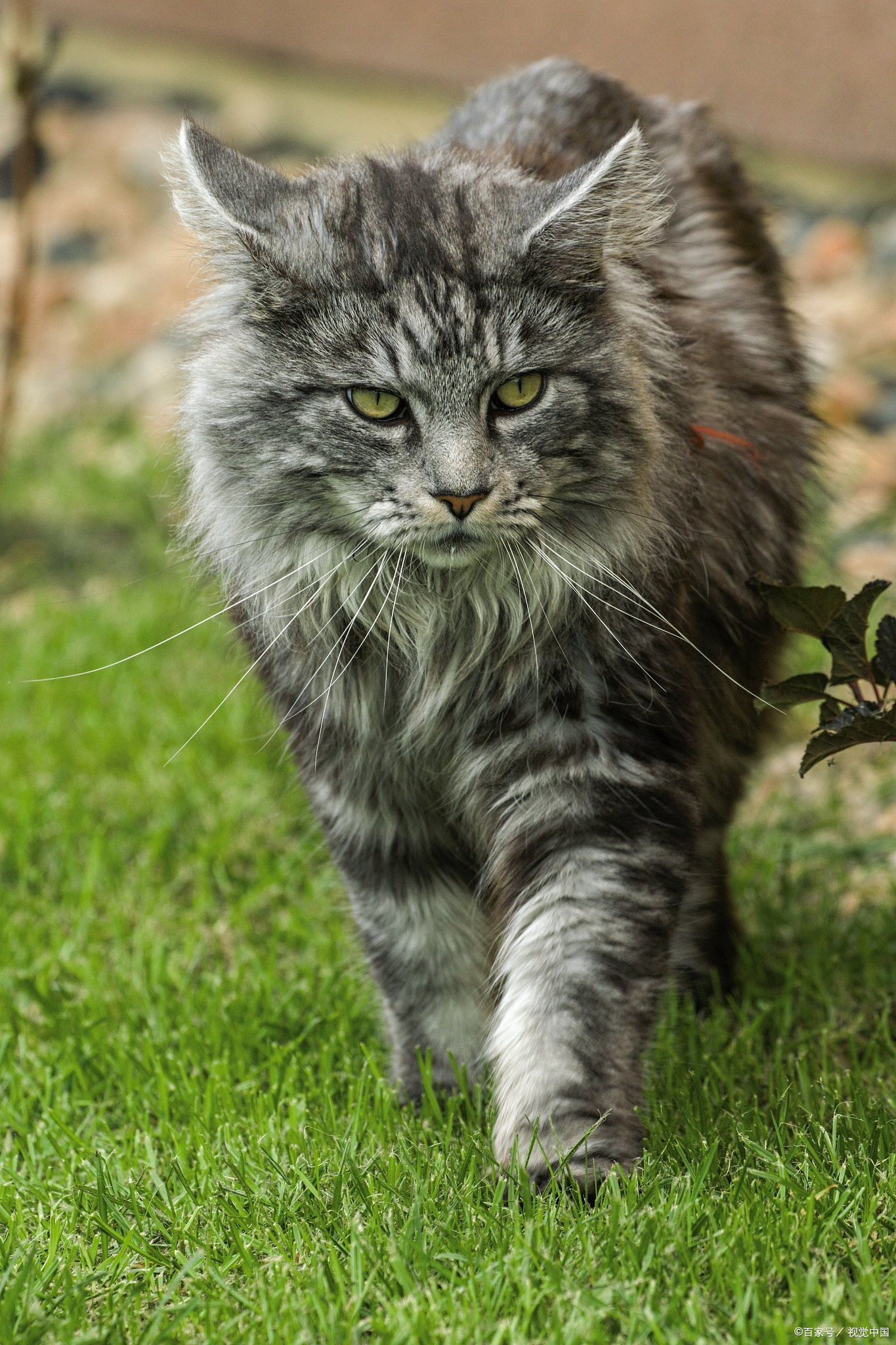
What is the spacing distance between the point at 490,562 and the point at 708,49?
4.16 metres

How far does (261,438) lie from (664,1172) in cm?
130

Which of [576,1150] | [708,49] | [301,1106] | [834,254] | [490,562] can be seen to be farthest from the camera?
[834,254]

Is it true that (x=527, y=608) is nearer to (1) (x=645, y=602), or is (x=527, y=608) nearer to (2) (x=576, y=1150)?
(1) (x=645, y=602)

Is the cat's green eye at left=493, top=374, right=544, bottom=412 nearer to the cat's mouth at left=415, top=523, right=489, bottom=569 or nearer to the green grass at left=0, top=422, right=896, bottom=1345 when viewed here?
the cat's mouth at left=415, top=523, right=489, bottom=569

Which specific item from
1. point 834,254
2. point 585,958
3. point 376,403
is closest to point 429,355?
point 376,403

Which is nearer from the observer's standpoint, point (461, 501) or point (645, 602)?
point (461, 501)

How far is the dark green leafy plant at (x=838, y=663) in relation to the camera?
2205mm

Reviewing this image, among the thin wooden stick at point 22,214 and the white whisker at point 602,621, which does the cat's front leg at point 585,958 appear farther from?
the thin wooden stick at point 22,214

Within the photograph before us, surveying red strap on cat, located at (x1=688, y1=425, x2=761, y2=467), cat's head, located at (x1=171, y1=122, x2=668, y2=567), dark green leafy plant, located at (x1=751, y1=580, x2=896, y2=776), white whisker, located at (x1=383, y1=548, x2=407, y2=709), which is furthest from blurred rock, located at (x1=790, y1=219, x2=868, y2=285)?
white whisker, located at (x1=383, y1=548, x2=407, y2=709)

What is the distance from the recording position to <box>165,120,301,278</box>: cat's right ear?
217cm

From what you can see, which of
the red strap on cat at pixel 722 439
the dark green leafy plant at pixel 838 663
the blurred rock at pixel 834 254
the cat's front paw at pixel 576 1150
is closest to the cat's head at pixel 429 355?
the red strap on cat at pixel 722 439

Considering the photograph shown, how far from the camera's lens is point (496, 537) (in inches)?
85.2

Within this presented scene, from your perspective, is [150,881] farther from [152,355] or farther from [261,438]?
[152,355]

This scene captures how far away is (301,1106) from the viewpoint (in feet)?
7.91
